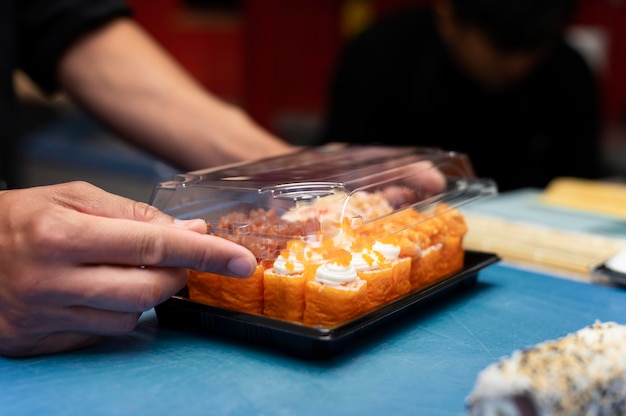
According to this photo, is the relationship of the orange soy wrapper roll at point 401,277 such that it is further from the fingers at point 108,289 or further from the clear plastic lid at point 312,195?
the fingers at point 108,289

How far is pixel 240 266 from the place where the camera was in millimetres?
897

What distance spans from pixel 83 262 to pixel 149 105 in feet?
2.98

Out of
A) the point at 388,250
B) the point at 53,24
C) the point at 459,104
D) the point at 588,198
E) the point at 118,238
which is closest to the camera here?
the point at 118,238

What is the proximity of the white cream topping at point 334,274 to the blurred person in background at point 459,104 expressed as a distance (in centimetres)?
195

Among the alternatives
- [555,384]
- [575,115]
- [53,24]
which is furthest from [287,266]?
[575,115]

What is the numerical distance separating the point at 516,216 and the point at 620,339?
104 cm

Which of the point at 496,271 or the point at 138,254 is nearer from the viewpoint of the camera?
the point at 138,254

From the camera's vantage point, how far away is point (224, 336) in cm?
100

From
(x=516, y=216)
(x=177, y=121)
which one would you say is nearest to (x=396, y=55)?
(x=516, y=216)

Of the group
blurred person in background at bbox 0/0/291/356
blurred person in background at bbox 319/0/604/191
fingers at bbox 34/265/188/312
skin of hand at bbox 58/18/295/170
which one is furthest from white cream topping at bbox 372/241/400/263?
blurred person in background at bbox 319/0/604/191

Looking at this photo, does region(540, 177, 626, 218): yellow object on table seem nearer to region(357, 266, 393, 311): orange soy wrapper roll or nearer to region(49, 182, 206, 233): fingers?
region(357, 266, 393, 311): orange soy wrapper roll

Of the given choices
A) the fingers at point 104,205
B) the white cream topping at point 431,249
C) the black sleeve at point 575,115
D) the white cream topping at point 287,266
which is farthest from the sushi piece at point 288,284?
the black sleeve at point 575,115

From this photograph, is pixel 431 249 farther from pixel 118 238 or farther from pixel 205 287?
pixel 118 238

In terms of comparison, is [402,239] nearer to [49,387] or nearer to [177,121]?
[49,387]
